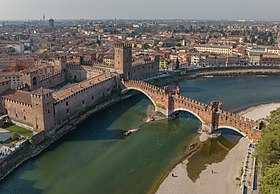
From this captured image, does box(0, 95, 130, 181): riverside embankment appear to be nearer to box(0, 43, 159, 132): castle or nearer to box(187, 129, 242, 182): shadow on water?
box(0, 43, 159, 132): castle

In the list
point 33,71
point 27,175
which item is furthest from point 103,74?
point 27,175

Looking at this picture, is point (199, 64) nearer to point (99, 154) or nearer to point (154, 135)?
point (154, 135)

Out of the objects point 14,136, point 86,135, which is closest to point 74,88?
point 86,135

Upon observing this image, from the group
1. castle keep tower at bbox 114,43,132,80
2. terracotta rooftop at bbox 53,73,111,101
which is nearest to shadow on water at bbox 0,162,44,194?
terracotta rooftop at bbox 53,73,111,101

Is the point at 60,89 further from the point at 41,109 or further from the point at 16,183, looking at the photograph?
the point at 16,183

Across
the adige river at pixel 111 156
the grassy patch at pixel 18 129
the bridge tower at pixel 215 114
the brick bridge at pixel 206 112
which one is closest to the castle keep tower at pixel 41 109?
the grassy patch at pixel 18 129
